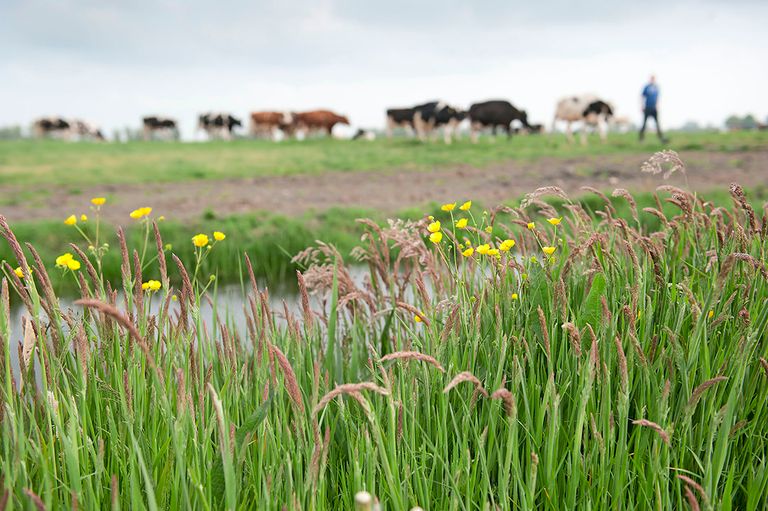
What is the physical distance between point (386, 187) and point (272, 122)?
32.4m

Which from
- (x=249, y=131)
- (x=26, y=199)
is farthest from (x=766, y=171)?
(x=249, y=131)

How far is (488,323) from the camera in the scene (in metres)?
2.76

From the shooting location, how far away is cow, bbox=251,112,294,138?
4303cm

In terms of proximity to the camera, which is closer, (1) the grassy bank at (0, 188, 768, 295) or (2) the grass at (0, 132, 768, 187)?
(1) the grassy bank at (0, 188, 768, 295)

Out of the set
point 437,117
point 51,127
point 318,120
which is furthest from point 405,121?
point 51,127

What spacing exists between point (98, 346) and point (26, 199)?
11.1 meters

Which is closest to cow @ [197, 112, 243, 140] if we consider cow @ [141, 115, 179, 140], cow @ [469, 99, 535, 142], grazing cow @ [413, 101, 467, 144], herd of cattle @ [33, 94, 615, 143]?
herd of cattle @ [33, 94, 615, 143]

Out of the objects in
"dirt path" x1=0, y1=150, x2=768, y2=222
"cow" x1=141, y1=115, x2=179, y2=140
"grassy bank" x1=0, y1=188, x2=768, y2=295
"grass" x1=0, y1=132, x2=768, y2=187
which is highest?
"cow" x1=141, y1=115, x2=179, y2=140

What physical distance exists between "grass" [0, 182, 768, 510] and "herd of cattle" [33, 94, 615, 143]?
819 inches

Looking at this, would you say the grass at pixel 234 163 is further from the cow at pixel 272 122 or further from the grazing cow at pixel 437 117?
the cow at pixel 272 122

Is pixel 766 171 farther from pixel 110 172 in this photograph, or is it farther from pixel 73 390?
pixel 110 172

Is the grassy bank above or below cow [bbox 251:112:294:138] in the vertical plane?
below

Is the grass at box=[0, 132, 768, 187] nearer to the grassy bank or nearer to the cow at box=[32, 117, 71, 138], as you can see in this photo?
the grassy bank

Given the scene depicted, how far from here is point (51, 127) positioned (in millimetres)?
49469
